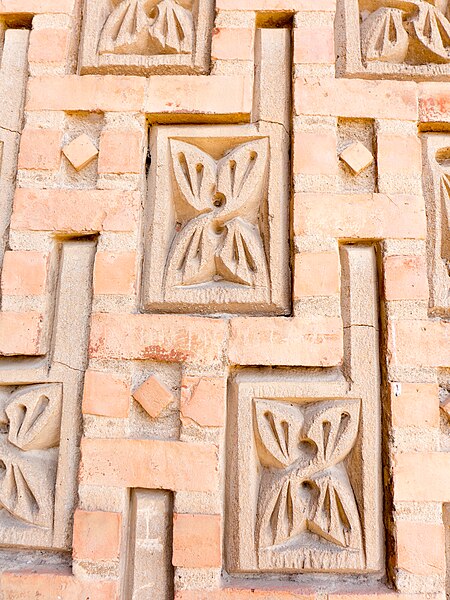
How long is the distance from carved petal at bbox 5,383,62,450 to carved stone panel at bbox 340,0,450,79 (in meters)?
1.10

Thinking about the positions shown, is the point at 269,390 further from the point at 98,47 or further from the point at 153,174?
the point at 98,47

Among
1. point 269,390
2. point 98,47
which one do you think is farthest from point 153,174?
point 269,390

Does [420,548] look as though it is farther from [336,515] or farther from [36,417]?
[36,417]

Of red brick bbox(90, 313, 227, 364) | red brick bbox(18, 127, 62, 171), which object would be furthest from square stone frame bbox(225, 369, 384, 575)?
red brick bbox(18, 127, 62, 171)

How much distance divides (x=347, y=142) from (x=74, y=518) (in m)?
1.09

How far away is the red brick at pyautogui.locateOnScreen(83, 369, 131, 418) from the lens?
1325 millimetres

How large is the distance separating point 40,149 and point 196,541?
100cm

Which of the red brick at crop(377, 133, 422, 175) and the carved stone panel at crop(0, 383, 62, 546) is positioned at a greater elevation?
the red brick at crop(377, 133, 422, 175)

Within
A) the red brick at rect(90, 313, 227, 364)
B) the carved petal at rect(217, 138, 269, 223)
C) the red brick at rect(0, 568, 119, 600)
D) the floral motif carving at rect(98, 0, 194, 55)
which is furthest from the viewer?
the floral motif carving at rect(98, 0, 194, 55)

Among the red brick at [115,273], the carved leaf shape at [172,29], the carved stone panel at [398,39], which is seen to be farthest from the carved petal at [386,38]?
the red brick at [115,273]

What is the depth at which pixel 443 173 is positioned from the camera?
1.47 m

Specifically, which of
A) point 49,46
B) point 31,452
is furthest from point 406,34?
point 31,452

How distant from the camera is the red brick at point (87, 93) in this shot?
150 centimetres

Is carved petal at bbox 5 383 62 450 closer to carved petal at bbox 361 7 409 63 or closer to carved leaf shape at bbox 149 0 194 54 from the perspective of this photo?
carved leaf shape at bbox 149 0 194 54
